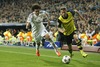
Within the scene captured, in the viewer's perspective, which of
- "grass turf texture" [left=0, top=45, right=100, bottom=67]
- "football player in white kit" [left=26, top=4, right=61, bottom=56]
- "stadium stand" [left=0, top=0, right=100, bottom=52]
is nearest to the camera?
"grass turf texture" [left=0, top=45, right=100, bottom=67]

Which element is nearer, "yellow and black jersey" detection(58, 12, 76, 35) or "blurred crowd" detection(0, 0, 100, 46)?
"yellow and black jersey" detection(58, 12, 76, 35)

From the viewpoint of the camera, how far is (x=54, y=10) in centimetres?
3884

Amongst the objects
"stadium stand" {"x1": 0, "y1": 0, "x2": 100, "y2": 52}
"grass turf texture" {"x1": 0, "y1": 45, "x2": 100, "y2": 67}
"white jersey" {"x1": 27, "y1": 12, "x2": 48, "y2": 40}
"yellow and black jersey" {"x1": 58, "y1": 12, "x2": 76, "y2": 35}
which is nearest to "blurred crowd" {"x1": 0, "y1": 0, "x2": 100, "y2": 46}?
"stadium stand" {"x1": 0, "y1": 0, "x2": 100, "y2": 52}

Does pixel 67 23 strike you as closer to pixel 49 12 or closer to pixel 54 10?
pixel 54 10

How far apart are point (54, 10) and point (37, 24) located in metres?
24.7

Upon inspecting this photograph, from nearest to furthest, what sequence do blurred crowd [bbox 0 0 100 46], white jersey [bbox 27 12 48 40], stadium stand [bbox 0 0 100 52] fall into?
1. white jersey [bbox 27 12 48 40]
2. blurred crowd [bbox 0 0 100 46]
3. stadium stand [bbox 0 0 100 52]

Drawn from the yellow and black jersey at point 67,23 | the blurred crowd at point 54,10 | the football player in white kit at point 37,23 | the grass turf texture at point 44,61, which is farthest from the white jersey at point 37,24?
the blurred crowd at point 54,10

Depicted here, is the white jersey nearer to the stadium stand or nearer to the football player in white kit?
the football player in white kit

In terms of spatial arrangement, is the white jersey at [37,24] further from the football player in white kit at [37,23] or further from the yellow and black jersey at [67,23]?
the yellow and black jersey at [67,23]

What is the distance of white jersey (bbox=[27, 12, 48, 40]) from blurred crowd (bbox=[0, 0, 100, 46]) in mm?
12445

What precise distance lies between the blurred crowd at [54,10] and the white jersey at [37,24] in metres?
A: 12.4

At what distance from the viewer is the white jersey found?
13.9 m

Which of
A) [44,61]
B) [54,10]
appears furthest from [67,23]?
[54,10]

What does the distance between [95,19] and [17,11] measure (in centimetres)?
1689
